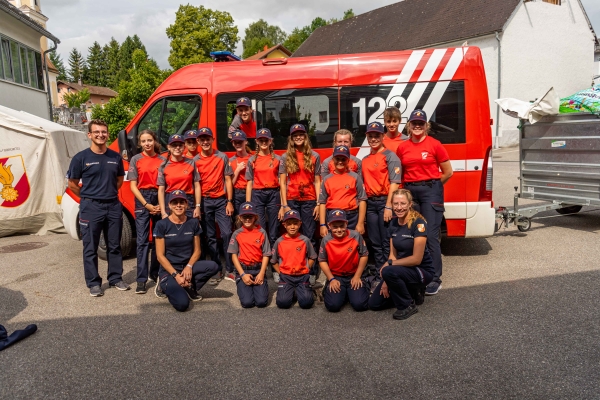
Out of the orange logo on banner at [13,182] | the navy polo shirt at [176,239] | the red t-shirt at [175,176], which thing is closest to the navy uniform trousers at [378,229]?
the navy polo shirt at [176,239]

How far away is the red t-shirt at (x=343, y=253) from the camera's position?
4713mm

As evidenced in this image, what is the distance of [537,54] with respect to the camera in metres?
26.0

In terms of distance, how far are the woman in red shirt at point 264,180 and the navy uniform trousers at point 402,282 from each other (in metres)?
1.67

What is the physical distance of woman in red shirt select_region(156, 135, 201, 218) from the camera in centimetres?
533

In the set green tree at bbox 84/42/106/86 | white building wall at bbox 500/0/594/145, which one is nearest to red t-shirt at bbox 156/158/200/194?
white building wall at bbox 500/0/594/145

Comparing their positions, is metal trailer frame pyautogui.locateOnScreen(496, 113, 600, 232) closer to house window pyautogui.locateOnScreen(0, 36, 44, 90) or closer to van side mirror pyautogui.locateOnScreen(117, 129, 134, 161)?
van side mirror pyautogui.locateOnScreen(117, 129, 134, 161)

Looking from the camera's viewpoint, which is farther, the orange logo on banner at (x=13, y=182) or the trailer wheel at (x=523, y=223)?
the orange logo on banner at (x=13, y=182)

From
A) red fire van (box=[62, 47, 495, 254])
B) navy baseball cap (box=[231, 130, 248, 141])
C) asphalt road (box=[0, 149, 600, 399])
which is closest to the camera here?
asphalt road (box=[0, 149, 600, 399])

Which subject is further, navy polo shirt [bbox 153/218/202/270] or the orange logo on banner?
the orange logo on banner

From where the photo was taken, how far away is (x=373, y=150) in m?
5.25

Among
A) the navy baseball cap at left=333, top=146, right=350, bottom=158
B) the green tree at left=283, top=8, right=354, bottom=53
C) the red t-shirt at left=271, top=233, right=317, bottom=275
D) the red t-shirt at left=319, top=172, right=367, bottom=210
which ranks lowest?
the red t-shirt at left=271, top=233, right=317, bottom=275

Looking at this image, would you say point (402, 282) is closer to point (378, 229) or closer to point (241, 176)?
point (378, 229)

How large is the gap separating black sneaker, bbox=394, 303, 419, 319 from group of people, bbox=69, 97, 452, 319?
0.04 ft

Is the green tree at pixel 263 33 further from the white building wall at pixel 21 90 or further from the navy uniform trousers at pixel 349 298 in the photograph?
the navy uniform trousers at pixel 349 298
